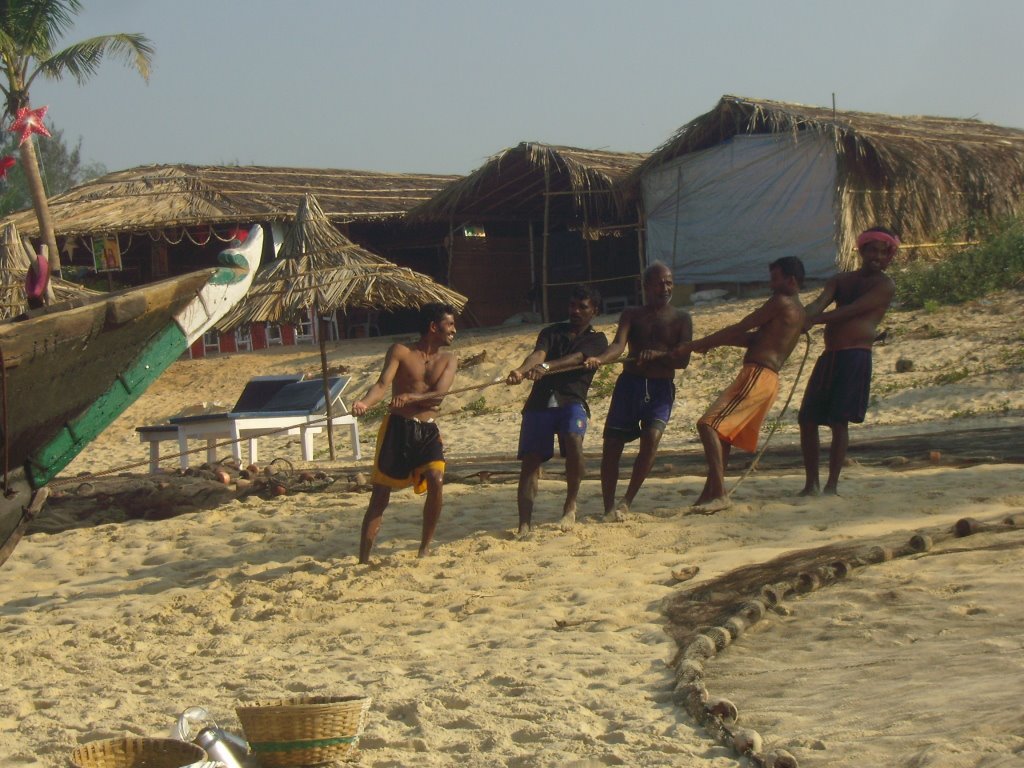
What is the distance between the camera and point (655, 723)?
13.6 ft

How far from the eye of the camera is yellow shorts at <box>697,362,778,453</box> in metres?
7.30

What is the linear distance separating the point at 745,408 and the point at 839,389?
0.63m

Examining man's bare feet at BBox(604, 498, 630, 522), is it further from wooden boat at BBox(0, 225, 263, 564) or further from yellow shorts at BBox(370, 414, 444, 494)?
wooden boat at BBox(0, 225, 263, 564)

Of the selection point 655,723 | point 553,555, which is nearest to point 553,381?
point 553,555

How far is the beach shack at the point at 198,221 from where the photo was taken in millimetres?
21703

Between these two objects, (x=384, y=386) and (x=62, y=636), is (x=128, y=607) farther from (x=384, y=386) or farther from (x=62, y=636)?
(x=384, y=386)

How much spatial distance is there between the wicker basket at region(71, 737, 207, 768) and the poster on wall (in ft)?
61.4

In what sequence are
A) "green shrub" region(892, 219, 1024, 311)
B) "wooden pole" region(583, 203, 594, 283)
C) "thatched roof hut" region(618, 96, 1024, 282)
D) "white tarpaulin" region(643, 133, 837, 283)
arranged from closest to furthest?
"green shrub" region(892, 219, 1024, 311) < "thatched roof hut" region(618, 96, 1024, 282) < "white tarpaulin" region(643, 133, 837, 283) < "wooden pole" region(583, 203, 594, 283)

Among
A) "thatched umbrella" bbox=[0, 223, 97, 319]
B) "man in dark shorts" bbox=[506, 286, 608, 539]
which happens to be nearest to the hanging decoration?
"thatched umbrella" bbox=[0, 223, 97, 319]

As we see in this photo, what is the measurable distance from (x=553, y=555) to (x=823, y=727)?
3.09 m

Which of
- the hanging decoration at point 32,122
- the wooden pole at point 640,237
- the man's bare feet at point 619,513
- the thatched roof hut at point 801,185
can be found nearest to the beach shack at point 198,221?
the wooden pole at point 640,237

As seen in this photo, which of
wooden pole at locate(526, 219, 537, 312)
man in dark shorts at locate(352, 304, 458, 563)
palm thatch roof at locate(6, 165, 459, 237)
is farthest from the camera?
wooden pole at locate(526, 219, 537, 312)

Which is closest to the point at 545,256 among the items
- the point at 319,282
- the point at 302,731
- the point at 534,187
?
the point at 534,187

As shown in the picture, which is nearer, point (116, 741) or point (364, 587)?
point (116, 741)
